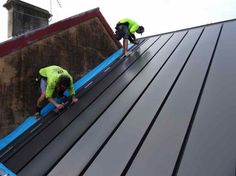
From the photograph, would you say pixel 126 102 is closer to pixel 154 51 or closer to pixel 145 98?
pixel 145 98

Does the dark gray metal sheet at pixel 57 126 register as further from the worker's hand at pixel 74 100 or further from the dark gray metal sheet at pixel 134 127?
the dark gray metal sheet at pixel 134 127

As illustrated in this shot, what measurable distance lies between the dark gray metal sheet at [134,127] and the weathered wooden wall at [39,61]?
1715mm

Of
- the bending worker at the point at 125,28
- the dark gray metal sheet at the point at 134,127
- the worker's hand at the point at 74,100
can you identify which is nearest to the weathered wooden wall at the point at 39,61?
the bending worker at the point at 125,28

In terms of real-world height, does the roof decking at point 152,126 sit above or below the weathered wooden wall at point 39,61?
below

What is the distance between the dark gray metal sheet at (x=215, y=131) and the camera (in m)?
2.04

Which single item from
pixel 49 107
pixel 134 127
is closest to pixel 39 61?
pixel 49 107

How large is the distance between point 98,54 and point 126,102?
2591mm

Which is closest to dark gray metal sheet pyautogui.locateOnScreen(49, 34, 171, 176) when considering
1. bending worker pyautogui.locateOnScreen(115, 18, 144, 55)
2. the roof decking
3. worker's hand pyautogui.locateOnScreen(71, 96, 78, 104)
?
the roof decking

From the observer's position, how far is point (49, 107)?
4.53 m

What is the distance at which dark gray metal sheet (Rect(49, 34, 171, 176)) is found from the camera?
2604 mm

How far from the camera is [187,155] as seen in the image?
7.29 ft

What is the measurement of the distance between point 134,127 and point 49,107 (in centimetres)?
201

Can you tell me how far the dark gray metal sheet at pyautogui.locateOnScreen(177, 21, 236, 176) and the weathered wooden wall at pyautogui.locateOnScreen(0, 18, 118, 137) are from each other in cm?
250

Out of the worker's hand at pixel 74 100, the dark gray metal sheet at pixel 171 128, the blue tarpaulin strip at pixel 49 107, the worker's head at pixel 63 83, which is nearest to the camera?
the dark gray metal sheet at pixel 171 128
